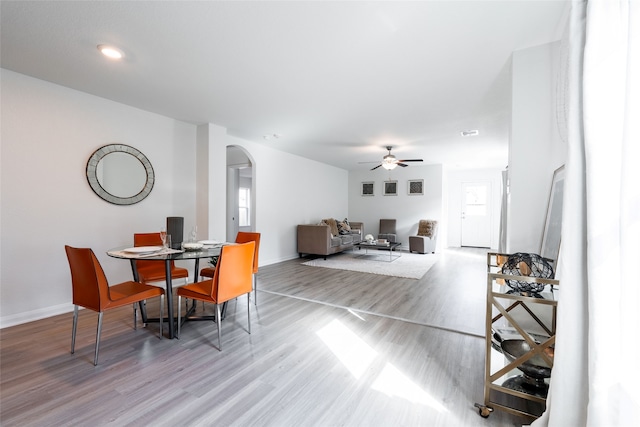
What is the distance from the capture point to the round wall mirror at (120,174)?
3287mm

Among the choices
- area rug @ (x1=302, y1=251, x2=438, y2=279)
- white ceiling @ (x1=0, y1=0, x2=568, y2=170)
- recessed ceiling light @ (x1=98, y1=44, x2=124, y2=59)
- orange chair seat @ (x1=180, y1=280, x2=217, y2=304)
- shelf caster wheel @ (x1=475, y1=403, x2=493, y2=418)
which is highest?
white ceiling @ (x1=0, y1=0, x2=568, y2=170)

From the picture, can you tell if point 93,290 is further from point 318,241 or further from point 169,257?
point 318,241

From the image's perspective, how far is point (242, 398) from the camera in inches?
66.7

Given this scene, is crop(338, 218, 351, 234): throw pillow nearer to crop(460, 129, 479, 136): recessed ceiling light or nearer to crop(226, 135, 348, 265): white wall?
crop(226, 135, 348, 265): white wall

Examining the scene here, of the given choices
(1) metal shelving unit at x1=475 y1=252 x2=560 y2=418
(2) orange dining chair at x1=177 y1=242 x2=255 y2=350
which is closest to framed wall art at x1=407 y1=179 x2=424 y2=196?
(1) metal shelving unit at x1=475 y1=252 x2=560 y2=418

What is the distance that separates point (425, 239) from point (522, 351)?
19.9 feet

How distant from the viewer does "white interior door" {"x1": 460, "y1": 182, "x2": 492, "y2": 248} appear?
8594 millimetres

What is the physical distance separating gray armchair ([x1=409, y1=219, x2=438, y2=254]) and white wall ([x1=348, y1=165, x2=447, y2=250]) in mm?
430

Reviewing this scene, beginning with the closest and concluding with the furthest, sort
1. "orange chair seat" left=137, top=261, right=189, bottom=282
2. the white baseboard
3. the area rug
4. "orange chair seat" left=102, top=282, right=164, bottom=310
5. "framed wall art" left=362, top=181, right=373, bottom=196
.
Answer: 1. "orange chair seat" left=102, top=282, right=164, bottom=310
2. the white baseboard
3. "orange chair seat" left=137, top=261, right=189, bottom=282
4. the area rug
5. "framed wall art" left=362, top=181, right=373, bottom=196

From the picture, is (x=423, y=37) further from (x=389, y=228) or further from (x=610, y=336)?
(x=389, y=228)

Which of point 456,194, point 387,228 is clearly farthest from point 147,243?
point 456,194

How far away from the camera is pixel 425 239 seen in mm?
7355

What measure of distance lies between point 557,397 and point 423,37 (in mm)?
2409

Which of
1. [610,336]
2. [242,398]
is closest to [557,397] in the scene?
[610,336]
